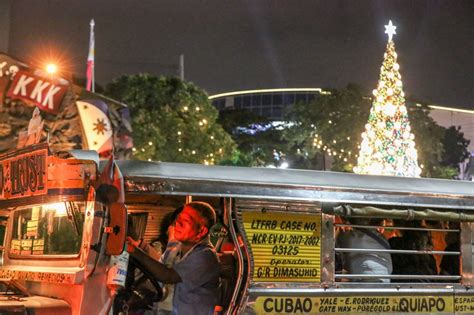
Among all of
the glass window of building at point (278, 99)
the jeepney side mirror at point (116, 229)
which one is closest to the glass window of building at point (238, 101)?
the glass window of building at point (278, 99)

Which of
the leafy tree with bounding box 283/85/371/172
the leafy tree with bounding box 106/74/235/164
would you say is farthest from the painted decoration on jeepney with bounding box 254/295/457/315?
the leafy tree with bounding box 283/85/371/172

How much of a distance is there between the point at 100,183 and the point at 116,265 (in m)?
0.53

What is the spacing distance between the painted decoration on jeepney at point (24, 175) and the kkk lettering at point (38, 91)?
1057cm

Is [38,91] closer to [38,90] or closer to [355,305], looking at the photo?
[38,90]

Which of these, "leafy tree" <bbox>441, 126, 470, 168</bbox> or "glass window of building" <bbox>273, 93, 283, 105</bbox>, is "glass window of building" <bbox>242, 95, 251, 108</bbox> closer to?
"glass window of building" <bbox>273, 93, 283, 105</bbox>

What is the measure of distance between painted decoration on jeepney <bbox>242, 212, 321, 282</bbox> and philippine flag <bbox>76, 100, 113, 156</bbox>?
11.3 metres

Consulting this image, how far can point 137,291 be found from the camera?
4871 mm

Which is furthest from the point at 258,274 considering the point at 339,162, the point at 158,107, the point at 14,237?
the point at 339,162

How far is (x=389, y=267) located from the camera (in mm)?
5418

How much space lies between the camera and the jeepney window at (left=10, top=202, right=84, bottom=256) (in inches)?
181

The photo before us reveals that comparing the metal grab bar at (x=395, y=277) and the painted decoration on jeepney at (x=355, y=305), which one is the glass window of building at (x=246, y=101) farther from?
the painted decoration on jeepney at (x=355, y=305)

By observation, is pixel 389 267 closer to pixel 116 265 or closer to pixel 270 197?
pixel 270 197

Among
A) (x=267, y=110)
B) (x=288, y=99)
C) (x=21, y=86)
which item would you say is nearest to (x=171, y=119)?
(x=21, y=86)

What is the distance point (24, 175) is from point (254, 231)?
1698 mm
